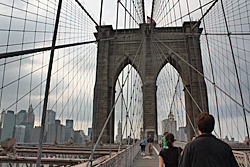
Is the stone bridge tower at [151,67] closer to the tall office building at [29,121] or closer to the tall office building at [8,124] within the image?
the tall office building at [29,121]

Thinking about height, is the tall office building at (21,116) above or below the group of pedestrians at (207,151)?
above

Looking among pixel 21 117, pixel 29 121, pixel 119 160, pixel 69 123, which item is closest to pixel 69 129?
pixel 69 123

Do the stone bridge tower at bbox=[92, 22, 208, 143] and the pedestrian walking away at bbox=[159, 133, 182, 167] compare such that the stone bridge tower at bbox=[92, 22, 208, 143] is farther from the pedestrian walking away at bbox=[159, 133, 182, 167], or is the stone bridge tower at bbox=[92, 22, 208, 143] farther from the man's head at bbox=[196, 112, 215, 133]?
the man's head at bbox=[196, 112, 215, 133]

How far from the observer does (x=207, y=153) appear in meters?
1.43

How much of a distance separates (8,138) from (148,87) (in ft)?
59.8

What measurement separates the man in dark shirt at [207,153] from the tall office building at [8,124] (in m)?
3.18

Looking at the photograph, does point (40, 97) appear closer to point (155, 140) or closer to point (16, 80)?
point (16, 80)

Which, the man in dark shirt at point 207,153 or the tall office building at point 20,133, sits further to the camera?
the tall office building at point 20,133

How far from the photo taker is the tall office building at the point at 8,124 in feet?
11.7

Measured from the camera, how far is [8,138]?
4.05 m

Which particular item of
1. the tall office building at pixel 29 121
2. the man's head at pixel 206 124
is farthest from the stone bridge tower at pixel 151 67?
the man's head at pixel 206 124

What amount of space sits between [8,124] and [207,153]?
3510 millimetres

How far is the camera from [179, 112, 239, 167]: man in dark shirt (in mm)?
1412

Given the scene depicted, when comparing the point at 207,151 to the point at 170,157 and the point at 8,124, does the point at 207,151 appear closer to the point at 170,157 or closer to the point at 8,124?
the point at 170,157
